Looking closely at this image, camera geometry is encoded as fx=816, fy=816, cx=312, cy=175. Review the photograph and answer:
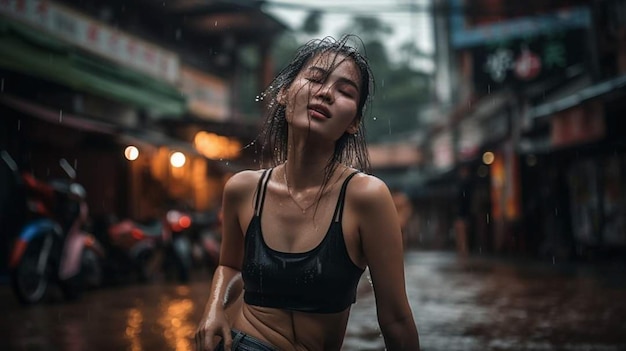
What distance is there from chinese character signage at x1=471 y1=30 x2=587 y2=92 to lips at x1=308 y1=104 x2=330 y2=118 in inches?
708

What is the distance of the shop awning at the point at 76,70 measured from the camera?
11922 mm

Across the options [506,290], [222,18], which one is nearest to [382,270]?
[506,290]

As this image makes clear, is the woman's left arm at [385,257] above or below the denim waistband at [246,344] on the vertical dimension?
above

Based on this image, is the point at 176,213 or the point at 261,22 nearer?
the point at 176,213

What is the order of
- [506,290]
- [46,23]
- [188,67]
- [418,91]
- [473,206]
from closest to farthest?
1. [506,290]
2. [46,23]
3. [188,67]
4. [473,206]
5. [418,91]

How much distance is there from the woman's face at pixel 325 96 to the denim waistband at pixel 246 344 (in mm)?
525

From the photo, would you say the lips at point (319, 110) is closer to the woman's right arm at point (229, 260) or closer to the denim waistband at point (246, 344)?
the woman's right arm at point (229, 260)

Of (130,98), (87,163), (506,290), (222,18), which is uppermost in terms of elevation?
(222,18)

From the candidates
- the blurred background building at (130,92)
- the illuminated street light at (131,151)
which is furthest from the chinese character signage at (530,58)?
the illuminated street light at (131,151)

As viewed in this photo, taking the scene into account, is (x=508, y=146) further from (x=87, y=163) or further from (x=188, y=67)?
(x=87, y=163)

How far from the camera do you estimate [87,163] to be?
16375mm

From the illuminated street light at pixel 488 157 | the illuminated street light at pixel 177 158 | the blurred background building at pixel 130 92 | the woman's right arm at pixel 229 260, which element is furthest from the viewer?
the illuminated street light at pixel 488 157

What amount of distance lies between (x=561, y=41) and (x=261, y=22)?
8.62 meters

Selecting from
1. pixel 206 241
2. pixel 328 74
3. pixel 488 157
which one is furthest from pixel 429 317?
pixel 488 157
